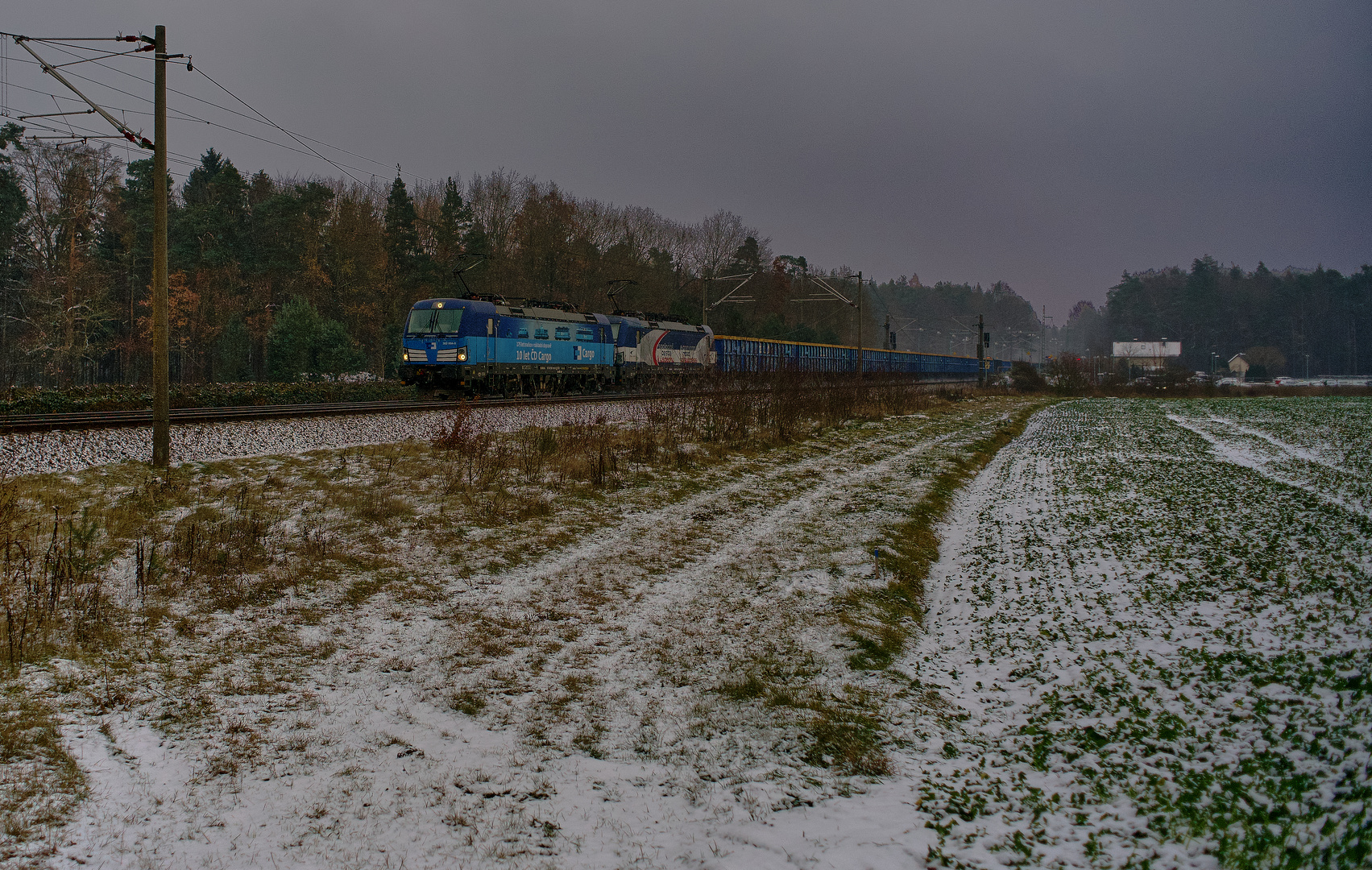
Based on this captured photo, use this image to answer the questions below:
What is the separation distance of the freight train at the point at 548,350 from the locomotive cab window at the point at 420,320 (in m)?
0.03

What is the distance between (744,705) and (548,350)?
79.8ft

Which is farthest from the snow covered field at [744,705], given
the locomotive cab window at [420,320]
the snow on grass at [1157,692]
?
the locomotive cab window at [420,320]

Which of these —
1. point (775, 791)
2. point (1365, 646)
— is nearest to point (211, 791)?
point (775, 791)

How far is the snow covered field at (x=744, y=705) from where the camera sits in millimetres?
3213

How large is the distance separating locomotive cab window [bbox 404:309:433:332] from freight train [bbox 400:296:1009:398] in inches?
1.3

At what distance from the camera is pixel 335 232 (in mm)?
50031

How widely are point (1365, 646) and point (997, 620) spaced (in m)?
2.23

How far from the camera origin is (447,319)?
77.2 feet

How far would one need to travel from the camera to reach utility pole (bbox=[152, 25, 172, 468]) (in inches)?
437

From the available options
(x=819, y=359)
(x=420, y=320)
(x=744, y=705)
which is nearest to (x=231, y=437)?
(x=420, y=320)

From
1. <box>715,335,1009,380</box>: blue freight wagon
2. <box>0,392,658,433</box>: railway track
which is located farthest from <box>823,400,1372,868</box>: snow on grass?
<box>715,335,1009,380</box>: blue freight wagon

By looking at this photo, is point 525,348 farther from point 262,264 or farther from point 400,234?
point 262,264

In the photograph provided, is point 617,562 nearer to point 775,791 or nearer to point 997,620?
point 997,620

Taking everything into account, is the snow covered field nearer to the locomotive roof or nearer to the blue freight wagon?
the blue freight wagon
